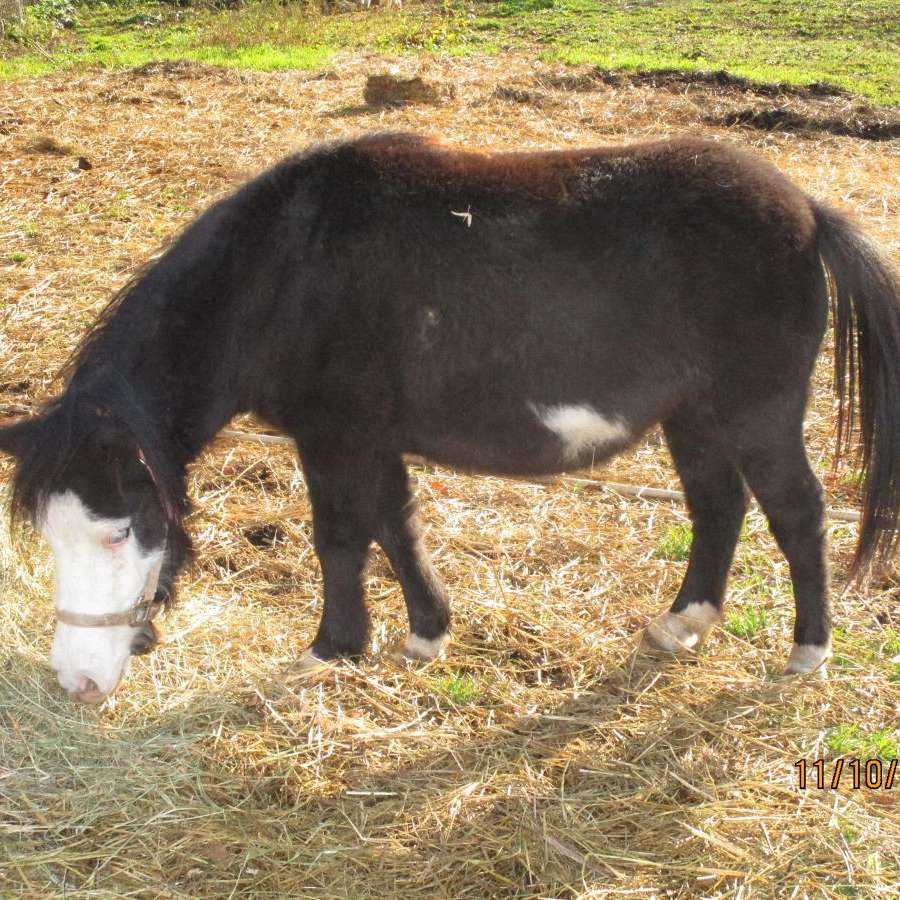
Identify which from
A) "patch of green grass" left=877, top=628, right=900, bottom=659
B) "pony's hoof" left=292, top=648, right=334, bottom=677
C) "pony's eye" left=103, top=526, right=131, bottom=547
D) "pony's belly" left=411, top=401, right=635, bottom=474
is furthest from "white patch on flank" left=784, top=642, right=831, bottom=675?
"pony's eye" left=103, top=526, right=131, bottom=547

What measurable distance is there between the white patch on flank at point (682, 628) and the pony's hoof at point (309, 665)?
1.19 m

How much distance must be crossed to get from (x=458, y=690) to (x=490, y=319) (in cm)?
129

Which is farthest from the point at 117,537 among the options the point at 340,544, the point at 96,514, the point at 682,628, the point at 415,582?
the point at 682,628

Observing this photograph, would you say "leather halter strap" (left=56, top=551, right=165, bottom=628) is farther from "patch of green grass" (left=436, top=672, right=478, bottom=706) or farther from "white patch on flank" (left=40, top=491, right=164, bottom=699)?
"patch of green grass" (left=436, top=672, right=478, bottom=706)

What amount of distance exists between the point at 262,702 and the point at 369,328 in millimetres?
1339

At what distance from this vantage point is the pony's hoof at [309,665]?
3.37 m

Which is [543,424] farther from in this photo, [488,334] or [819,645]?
[819,645]

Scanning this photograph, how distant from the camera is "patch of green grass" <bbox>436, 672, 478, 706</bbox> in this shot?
331cm

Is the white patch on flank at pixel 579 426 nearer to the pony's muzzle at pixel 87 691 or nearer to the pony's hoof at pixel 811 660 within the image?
the pony's hoof at pixel 811 660

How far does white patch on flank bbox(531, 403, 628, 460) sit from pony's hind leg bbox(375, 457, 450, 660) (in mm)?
625

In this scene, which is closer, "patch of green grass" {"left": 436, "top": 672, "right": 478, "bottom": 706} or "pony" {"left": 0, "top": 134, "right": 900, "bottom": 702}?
"pony" {"left": 0, "top": 134, "right": 900, "bottom": 702}

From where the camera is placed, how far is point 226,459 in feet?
15.7
